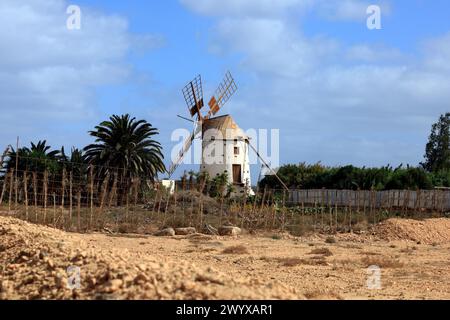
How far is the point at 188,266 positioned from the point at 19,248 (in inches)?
148

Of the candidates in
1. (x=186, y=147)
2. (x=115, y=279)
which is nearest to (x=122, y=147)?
(x=186, y=147)

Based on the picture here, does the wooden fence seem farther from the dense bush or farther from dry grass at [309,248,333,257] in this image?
dry grass at [309,248,333,257]

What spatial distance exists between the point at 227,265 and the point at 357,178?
2635cm

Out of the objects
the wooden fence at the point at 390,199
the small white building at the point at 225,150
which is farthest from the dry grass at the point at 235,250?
the small white building at the point at 225,150

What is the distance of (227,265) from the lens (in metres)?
13.1

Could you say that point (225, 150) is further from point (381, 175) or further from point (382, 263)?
point (382, 263)

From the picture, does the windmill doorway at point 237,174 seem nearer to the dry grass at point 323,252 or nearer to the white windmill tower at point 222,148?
the white windmill tower at point 222,148

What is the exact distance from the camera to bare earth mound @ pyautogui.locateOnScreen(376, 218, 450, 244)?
21.9 m

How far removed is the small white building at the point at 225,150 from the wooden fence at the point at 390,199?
301 inches

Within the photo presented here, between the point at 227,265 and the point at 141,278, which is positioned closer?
the point at 141,278

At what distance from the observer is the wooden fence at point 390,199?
2716cm

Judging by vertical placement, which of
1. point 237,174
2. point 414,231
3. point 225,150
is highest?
point 225,150
